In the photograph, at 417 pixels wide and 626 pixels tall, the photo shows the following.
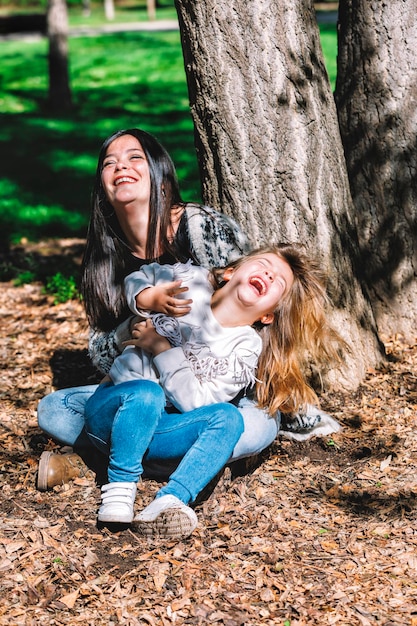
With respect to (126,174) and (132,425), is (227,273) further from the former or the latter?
(132,425)

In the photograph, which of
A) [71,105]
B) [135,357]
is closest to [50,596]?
[135,357]

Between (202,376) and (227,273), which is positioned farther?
(227,273)

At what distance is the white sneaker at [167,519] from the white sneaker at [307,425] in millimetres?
936

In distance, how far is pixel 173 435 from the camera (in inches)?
138

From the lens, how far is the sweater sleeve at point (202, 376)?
3469 mm

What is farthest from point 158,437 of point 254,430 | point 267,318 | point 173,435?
point 267,318

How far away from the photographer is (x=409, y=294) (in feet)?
16.0

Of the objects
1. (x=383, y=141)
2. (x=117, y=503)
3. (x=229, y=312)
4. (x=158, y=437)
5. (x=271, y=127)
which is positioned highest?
(x=271, y=127)

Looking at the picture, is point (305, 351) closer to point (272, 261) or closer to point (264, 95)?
point (272, 261)

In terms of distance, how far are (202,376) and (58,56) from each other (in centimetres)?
1047

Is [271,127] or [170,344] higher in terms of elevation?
[271,127]

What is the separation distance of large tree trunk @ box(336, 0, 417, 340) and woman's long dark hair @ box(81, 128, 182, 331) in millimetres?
1309

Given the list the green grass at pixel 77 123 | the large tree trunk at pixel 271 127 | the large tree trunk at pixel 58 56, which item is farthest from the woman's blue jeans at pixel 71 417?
the large tree trunk at pixel 58 56

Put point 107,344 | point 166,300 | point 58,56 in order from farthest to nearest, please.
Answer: point 58,56
point 107,344
point 166,300
